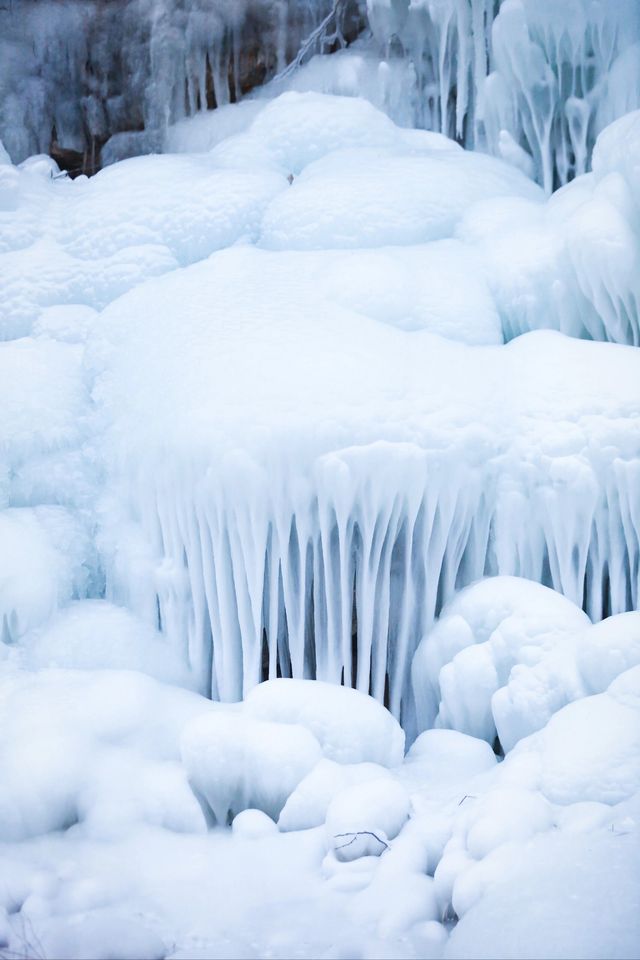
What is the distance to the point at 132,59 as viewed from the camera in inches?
314

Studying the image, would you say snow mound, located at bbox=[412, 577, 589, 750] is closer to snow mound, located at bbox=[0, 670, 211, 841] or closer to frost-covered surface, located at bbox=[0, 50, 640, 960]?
frost-covered surface, located at bbox=[0, 50, 640, 960]

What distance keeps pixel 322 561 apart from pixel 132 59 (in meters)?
5.61

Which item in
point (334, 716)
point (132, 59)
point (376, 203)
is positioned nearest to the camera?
point (334, 716)

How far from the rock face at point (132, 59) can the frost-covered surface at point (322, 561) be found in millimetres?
2106

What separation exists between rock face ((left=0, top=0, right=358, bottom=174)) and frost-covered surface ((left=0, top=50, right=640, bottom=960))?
2106 mm

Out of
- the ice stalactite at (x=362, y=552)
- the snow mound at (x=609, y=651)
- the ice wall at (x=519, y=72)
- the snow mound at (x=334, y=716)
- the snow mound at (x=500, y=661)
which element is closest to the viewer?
the snow mound at (x=609, y=651)

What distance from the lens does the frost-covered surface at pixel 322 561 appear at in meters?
2.68

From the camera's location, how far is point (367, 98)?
7.41 metres

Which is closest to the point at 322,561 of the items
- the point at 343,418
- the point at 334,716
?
the point at 343,418

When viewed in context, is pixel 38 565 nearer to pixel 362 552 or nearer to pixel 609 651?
pixel 362 552

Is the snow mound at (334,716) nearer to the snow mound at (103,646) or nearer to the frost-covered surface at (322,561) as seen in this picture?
the frost-covered surface at (322,561)

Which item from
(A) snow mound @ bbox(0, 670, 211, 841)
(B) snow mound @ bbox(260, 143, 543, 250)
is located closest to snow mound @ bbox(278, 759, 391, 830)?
(A) snow mound @ bbox(0, 670, 211, 841)

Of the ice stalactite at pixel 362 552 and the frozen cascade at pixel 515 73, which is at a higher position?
the frozen cascade at pixel 515 73

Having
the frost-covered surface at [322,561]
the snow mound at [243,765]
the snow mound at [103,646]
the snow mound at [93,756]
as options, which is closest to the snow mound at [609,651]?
the frost-covered surface at [322,561]
